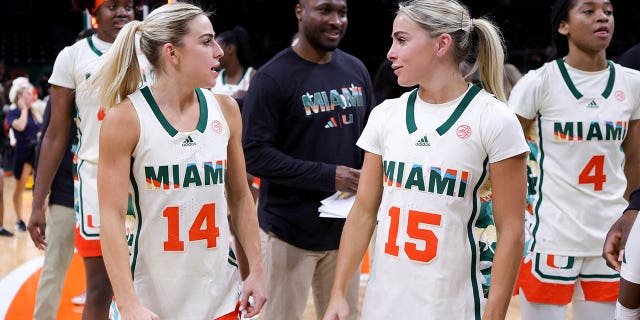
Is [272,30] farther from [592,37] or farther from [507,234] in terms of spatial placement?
[507,234]

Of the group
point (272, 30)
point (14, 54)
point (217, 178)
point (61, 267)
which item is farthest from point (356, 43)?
point (217, 178)

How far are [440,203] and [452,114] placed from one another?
26 cm

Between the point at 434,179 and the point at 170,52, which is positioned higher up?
the point at 170,52

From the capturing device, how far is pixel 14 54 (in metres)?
17.9

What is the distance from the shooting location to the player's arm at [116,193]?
2400 mm

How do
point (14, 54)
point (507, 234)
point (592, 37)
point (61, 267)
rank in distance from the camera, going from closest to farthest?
point (507, 234) → point (592, 37) → point (61, 267) → point (14, 54)

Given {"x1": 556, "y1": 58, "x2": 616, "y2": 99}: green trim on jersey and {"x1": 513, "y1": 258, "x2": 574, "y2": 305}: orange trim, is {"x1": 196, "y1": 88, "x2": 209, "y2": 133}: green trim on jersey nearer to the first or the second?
{"x1": 513, "y1": 258, "x2": 574, "y2": 305}: orange trim

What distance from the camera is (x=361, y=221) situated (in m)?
2.50

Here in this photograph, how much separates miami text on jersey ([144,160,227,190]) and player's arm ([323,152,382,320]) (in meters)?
0.46

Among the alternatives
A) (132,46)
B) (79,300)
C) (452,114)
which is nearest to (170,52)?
(132,46)

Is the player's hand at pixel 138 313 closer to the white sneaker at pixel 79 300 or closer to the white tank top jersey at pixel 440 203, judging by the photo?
the white tank top jersey at pixel 440 203

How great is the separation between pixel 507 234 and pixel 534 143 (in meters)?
1.35

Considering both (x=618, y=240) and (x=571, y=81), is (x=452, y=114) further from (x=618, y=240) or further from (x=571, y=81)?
(x=571, y=81)

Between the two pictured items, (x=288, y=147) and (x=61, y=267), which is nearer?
(x=288, y=147)
